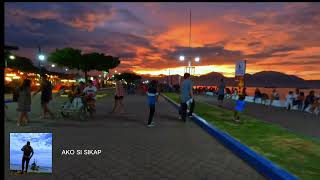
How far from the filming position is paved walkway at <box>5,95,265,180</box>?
6145mm

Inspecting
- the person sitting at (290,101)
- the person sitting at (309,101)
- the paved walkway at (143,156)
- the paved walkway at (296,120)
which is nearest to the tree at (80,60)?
the person sitting at (290,101)

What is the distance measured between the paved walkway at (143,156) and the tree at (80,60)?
54499 mm

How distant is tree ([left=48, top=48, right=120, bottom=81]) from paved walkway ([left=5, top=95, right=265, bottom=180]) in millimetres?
54499

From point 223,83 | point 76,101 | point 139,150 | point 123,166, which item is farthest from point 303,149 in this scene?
point 223,83

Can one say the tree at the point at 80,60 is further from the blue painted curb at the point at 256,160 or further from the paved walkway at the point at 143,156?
the blue painted curb at the point at 256,160

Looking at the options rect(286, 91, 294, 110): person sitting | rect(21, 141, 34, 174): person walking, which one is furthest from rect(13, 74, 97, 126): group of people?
rect(286, 91, 294, 110): person sitting

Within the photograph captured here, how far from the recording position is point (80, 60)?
66938mm

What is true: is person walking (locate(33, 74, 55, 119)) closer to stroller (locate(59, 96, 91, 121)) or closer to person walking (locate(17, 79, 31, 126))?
stroller (locate(59, 96, 91, 121))

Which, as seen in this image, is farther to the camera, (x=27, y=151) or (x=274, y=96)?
(x=274, y=96)

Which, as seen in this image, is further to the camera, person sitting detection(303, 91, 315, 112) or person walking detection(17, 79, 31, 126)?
person sitting detection(303, 91, 315, 112)

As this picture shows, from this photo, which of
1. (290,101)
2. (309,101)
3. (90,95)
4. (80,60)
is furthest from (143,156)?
(80,60)

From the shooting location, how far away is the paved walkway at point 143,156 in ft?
20.2
